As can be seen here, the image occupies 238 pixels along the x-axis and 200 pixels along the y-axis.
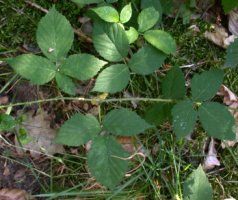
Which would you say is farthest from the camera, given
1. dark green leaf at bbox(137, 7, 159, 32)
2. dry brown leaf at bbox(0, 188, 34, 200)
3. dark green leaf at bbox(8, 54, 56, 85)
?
dry brown leaf at bbox(0, 188, 34, 200)

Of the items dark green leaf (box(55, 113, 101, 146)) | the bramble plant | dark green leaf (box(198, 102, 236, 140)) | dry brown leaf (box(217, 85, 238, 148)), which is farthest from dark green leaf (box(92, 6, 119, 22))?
dry brown leaf (box(217, 85, 238, 148))

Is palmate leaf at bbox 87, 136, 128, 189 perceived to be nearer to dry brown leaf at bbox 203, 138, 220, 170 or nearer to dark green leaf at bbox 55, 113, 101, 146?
dark green leaf at bbox 55, 113, 101, 146

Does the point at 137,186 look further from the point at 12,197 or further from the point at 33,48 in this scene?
the point at 33,48

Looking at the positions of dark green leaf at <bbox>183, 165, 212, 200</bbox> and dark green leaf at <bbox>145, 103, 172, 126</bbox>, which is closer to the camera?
dark green leaf at <bbox>183, 165, 212, 200</bbox>

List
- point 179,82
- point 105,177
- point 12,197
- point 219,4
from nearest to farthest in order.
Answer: point 105,177 < point 179,82 < point 12,197 < point 219,4

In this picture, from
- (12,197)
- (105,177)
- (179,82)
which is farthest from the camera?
(12,197)

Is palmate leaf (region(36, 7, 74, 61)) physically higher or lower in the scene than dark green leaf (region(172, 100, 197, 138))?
higher

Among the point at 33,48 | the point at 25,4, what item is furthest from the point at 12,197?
the point at 25,4

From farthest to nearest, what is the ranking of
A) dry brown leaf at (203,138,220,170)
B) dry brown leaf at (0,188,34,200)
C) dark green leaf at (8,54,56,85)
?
dry brown leaf at (203,138,220,170), dry brown leaf at (0,188,34,200), dark green leaf at (8,54,56,85)

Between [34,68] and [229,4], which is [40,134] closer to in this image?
[34,68]
